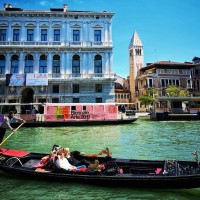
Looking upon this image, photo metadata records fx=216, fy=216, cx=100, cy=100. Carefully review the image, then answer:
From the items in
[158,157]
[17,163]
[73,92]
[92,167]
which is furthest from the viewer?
[73,92]

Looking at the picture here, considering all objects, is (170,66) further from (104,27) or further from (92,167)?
(92,167)

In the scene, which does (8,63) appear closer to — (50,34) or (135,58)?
(50,34)

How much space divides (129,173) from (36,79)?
19.8m

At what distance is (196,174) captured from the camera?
4.31 meters

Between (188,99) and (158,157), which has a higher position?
(188,99)

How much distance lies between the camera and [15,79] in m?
22.9

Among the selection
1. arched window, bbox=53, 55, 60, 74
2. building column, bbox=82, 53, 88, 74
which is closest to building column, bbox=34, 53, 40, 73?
arched window, bbox=53, 55, 60, 74

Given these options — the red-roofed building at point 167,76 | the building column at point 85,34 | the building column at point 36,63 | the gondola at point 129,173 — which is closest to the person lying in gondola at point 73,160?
the gondola at point 129,173

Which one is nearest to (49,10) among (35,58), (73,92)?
(35,58)

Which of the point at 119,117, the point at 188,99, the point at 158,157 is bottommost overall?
the point at 158,157

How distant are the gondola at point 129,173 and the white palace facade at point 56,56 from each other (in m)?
17.9

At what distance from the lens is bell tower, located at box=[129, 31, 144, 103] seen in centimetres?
5532

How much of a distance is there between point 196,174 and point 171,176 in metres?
0.48

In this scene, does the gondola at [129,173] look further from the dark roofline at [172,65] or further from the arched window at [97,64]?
the dark roofline at [172,65]
